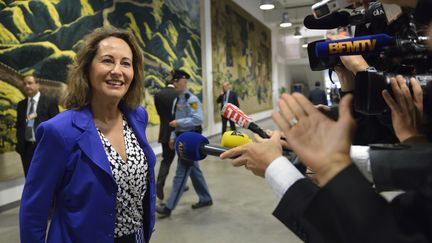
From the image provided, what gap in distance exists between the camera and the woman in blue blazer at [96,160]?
134cm

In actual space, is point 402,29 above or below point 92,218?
above

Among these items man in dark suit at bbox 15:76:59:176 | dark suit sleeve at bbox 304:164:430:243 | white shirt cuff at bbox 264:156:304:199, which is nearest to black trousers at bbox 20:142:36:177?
man in dark suit at bbox 15:76:59:176

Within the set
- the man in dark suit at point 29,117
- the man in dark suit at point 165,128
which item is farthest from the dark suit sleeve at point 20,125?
the man in dark suit at point 165,128

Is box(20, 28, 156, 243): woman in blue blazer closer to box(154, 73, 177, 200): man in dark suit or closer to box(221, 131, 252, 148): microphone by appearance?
box(221, 131, 252, 148): microphone

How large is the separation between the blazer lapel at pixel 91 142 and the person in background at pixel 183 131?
2424 millimetres

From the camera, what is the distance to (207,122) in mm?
9766

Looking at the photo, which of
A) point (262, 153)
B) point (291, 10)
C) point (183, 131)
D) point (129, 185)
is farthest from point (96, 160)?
point (291, 10)

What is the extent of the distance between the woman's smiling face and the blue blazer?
20cm

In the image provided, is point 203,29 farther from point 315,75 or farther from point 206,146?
point 315,75

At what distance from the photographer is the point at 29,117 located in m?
3.99

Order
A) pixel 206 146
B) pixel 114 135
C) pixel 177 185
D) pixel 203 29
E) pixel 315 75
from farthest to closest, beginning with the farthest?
pixel 315 75
pixel 203 29
pixel 177 185
pixel 114 135
pixel 206 146

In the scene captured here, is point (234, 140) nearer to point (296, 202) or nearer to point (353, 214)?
point (296, 202)

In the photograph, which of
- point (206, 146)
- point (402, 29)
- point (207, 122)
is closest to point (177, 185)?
point (206, 146)

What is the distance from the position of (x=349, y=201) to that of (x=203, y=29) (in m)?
9.42
